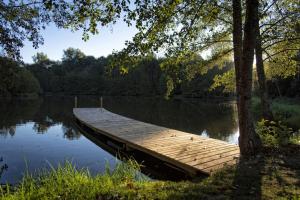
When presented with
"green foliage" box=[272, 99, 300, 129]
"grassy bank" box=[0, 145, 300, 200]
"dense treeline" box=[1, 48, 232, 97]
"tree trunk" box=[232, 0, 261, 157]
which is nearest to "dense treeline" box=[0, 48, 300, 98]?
"dense treeline" box=[1, 48, 232, 97]

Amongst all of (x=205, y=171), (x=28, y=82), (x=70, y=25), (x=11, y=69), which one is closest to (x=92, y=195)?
(x=205, y=171)

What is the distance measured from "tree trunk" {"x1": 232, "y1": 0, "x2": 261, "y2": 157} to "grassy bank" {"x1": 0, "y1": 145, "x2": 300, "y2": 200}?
57 cm

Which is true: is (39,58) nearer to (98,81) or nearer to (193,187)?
(98,81)

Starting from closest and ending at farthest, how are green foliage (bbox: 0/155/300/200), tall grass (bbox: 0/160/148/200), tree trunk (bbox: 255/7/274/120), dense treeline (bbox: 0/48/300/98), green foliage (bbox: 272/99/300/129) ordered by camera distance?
green foliage (bbox: 0/155/300/200), tall grass (bbox: 0/160/148/200), tree trunk (bbox: 255/7/274/120), green foliage (bbox: 272/99/300/129), dense treeline (bbox: 0/48/300/98)

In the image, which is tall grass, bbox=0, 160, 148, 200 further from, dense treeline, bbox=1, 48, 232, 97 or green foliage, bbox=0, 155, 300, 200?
dense treeline, bbox=1, 48, 232, 97

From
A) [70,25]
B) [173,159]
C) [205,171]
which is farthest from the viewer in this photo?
[173,159]

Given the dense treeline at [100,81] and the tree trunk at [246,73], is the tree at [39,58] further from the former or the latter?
the tree trunk at [246,73]

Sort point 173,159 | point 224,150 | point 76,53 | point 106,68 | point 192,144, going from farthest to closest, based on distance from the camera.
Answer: point 76,53 → point 192,144 → point 224,150 → point 173,159 → point 106,68

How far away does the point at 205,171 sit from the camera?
242 inches

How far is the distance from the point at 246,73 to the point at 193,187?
2.84 m

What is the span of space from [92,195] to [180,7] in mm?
3936

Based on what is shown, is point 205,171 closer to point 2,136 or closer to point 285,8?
point 285,8

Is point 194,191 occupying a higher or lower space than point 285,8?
lower

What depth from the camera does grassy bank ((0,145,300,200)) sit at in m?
4.05
